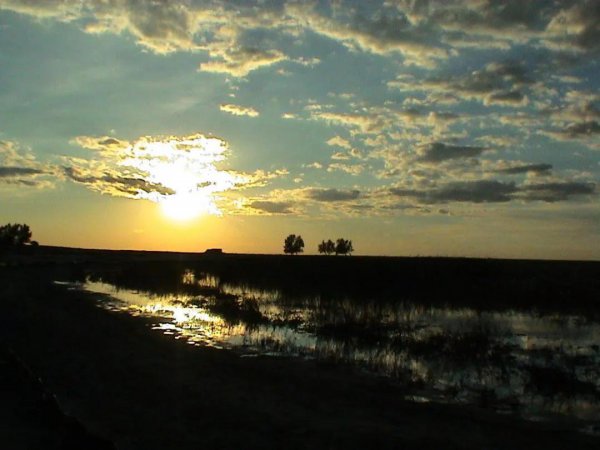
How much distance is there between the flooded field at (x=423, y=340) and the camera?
12242mm

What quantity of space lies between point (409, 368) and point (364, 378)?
66.0 inches

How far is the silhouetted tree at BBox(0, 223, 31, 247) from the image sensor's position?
126544 millimetres

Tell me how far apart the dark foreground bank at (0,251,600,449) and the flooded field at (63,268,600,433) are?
0.96 m

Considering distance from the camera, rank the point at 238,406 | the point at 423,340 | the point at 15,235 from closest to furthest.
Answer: the point at 238,406
the point at 423,340
the point at 15,235

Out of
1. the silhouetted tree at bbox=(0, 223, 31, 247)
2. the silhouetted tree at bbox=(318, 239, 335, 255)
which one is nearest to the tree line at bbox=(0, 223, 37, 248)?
the silhouetted tree at bbox=(0, 223, 31, 247)

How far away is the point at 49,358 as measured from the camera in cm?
1461

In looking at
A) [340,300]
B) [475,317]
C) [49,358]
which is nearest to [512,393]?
[49,358]

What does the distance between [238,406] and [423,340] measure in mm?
8908

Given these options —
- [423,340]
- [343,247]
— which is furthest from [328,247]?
[423,340]

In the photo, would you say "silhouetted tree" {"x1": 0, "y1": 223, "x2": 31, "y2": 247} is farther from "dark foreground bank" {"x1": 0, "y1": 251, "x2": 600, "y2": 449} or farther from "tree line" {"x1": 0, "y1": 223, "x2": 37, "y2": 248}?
"dark foreground bank" {"x1": 0, "y1": 251, "x2": 600, "y2": 449}

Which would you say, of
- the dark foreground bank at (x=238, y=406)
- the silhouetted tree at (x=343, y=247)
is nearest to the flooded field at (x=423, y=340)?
the dark foreground bank at (x=238, y=406)

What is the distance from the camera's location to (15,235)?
436 feet

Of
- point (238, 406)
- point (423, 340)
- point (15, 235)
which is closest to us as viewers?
point (238, 406)

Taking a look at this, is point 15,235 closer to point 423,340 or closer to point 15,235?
point 15,235
